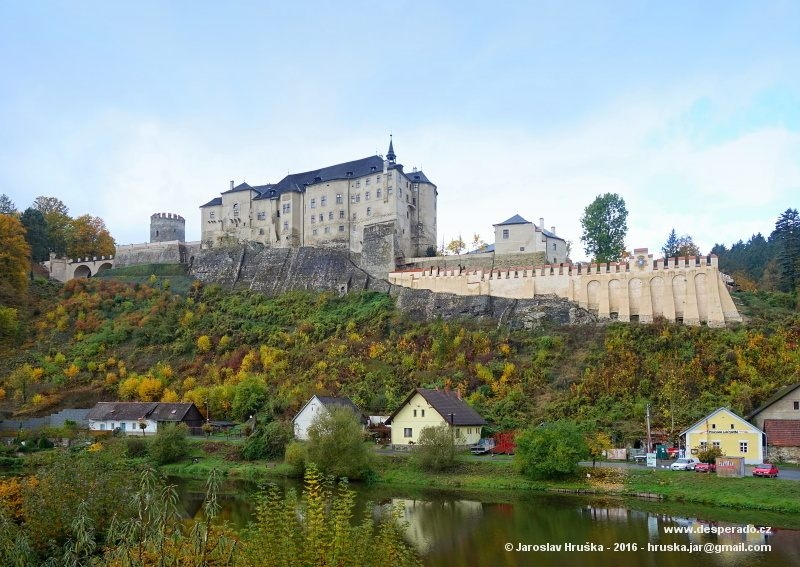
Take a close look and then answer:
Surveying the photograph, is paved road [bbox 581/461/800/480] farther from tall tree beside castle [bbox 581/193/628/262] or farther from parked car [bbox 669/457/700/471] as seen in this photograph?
tall tree beside castle [bbox 581/193/628/262]

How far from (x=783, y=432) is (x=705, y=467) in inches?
195

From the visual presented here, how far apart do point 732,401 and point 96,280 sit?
62872mm

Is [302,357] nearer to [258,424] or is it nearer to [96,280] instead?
[258,424]

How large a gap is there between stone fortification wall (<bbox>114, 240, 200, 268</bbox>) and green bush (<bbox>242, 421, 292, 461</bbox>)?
40.1 metres

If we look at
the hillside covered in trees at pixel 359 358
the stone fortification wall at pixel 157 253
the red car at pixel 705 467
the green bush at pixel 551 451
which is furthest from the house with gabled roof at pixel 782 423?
the stone fortification wall at pixel 157 253

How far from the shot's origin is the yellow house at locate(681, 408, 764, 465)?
35.0 m

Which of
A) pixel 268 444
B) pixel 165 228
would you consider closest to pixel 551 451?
pixel 268 444

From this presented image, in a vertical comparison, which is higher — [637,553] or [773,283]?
[773,283]

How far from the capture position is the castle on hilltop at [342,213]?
68312 mm

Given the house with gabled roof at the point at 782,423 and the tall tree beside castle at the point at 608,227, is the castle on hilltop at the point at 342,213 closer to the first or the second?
the tall tree beside castle at the point at 608,227

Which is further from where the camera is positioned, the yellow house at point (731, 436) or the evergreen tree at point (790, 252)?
the evergreen tree at point (790, 252)

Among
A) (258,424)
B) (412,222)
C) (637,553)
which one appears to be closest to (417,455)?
(258,424)

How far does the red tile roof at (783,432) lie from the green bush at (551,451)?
361 inches

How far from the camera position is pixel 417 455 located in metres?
38.9
